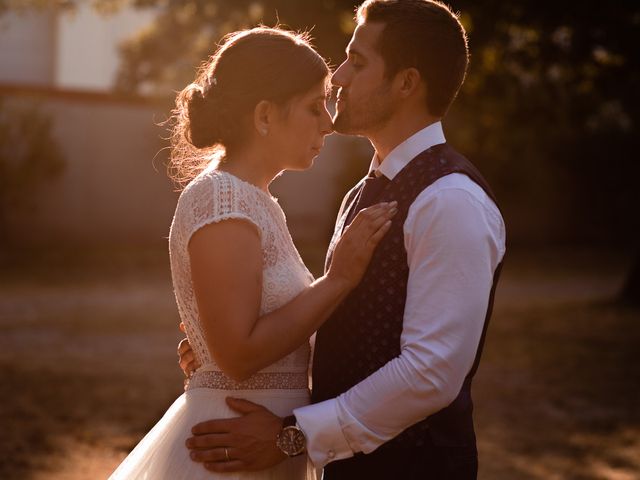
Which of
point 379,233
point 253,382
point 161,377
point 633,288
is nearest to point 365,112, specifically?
point 379,233

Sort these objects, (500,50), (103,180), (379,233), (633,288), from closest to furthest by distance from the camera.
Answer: (379,233) < (500,50) < (633,288) < (103,180)

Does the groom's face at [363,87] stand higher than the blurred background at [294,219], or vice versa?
the groom's face at [363,87]

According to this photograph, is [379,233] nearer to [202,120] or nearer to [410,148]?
[410,148]

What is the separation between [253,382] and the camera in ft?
8.43

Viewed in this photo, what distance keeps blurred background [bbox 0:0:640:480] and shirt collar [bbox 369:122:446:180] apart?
236cm

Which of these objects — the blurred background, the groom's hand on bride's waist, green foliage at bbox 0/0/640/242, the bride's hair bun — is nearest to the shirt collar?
the bride's hair bun

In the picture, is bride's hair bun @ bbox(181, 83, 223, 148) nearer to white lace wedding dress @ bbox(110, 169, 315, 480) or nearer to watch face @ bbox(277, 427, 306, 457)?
white lace wedding dress @ bbox(110, 169, 315, 480)

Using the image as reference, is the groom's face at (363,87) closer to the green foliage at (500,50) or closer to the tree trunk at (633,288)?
the green foliage at (500,50)

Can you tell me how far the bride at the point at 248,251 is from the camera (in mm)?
2402

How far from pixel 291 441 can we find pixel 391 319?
385 mm

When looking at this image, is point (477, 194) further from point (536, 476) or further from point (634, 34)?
point (634, 34)

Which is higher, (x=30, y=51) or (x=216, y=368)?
(x=216, y=368)

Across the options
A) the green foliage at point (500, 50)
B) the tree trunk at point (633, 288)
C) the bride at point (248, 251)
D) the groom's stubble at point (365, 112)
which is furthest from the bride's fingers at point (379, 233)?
the tree trunk at point (633, 288)

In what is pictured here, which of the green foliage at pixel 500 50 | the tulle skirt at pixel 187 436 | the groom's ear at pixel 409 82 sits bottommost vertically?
the green foliage at pixel 500 50
